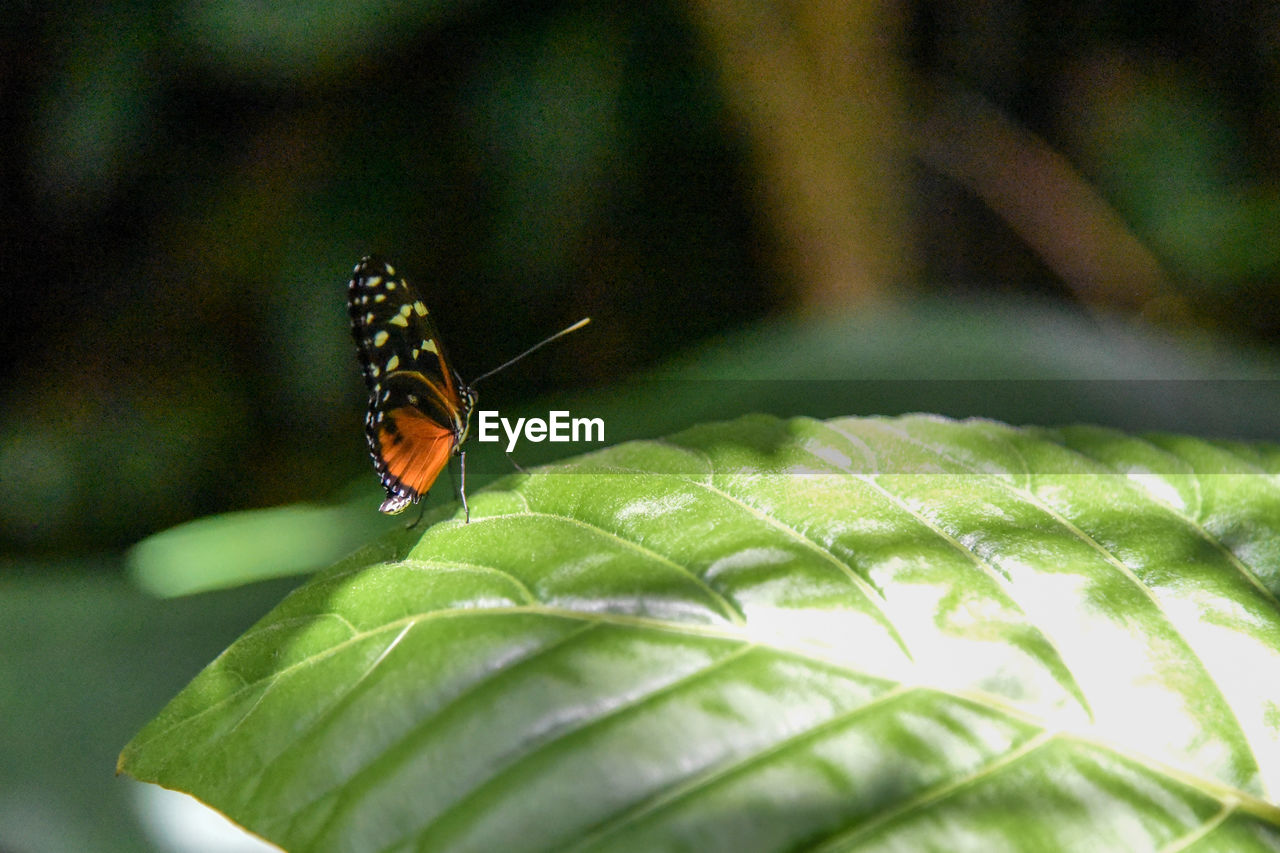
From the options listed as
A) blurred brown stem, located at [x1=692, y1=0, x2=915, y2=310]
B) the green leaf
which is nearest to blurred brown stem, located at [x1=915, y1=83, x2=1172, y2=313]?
blurred brown stem, located at [x1=692, y1=0, x2=915, y2=310]

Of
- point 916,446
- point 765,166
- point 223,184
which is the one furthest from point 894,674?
point 223,184

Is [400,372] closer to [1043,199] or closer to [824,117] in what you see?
[824,117]

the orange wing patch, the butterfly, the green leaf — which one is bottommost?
the green leaf

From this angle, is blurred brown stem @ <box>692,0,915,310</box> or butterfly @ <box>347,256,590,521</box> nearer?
butterfly @ <box>347,256,590,521</box>

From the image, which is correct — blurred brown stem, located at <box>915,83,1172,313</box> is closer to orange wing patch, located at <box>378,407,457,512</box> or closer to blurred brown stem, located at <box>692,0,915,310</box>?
blurred brown stem, located at <box>692,0,915,310</box>

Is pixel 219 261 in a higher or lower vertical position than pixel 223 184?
lower

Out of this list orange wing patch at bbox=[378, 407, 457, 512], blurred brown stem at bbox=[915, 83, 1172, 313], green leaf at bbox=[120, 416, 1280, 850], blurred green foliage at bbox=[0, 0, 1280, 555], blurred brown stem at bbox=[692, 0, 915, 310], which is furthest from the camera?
blurred brown stem at bbox=[915, 83, 1172, 313]

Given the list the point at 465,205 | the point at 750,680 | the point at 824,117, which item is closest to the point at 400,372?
the point at 750,680

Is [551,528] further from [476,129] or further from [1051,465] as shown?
[476,129]
